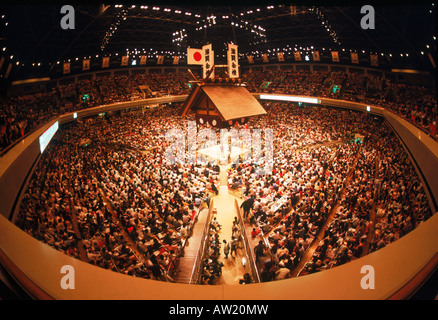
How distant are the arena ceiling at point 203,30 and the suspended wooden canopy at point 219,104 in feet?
17.8

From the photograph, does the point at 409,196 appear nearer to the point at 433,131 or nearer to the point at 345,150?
the point at 433,131

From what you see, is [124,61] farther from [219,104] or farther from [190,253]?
[190,253]

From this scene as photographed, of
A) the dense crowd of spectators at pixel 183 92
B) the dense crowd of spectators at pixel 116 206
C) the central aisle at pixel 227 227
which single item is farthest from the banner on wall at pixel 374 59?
the dense crowd of spectators at pixel 116 206

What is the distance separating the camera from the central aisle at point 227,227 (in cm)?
676

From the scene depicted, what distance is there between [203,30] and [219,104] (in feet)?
75.7

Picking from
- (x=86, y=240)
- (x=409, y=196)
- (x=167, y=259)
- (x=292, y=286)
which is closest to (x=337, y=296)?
(x=292, y=286)

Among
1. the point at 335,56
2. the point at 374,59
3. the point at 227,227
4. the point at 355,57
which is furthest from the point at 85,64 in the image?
the point at 374,59

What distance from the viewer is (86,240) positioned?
24.3 ft

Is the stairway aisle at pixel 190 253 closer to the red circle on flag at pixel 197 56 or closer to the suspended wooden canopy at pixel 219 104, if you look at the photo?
the suspended wooden canopy at pixel 219 104

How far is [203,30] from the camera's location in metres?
28.3

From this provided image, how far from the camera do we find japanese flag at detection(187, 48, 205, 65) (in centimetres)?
1023

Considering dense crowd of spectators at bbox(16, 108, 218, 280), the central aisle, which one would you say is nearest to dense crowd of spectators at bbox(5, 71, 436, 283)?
dense crowd of spectators at bbox(16, 108, 218, 280)

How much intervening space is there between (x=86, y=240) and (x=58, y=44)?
21.7 metres

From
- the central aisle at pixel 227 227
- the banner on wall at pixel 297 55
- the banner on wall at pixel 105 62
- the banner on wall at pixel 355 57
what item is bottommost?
the central aisle at pixel 227 227
